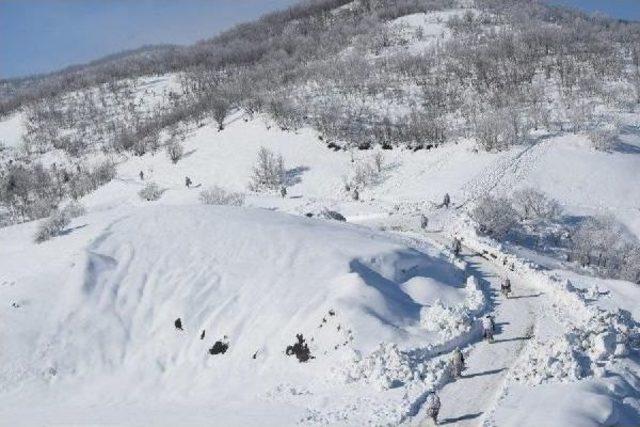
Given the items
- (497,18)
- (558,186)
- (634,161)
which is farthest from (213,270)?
(497,18)

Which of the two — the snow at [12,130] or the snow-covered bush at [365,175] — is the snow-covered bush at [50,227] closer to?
the snow-covered bush at [365,175]

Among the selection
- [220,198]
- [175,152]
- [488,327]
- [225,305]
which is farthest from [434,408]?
[175,152]

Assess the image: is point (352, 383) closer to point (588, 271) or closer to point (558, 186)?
point (588, 271)

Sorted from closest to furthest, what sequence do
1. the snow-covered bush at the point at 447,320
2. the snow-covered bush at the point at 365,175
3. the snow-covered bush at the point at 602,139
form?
the snow-covered bush at the point at 447,320, the snow-covered bush at the point at 602,139, the snow-covered bush at the point at 365,175

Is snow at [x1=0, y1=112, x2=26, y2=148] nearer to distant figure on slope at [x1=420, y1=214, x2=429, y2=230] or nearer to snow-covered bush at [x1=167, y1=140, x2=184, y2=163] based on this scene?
snow-covered bush at [x1=167, y1=140, x2=184, y2=163]

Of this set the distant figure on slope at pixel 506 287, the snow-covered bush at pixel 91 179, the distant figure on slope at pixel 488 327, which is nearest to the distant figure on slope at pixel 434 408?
the distant figure on slope at pixel 488 327
